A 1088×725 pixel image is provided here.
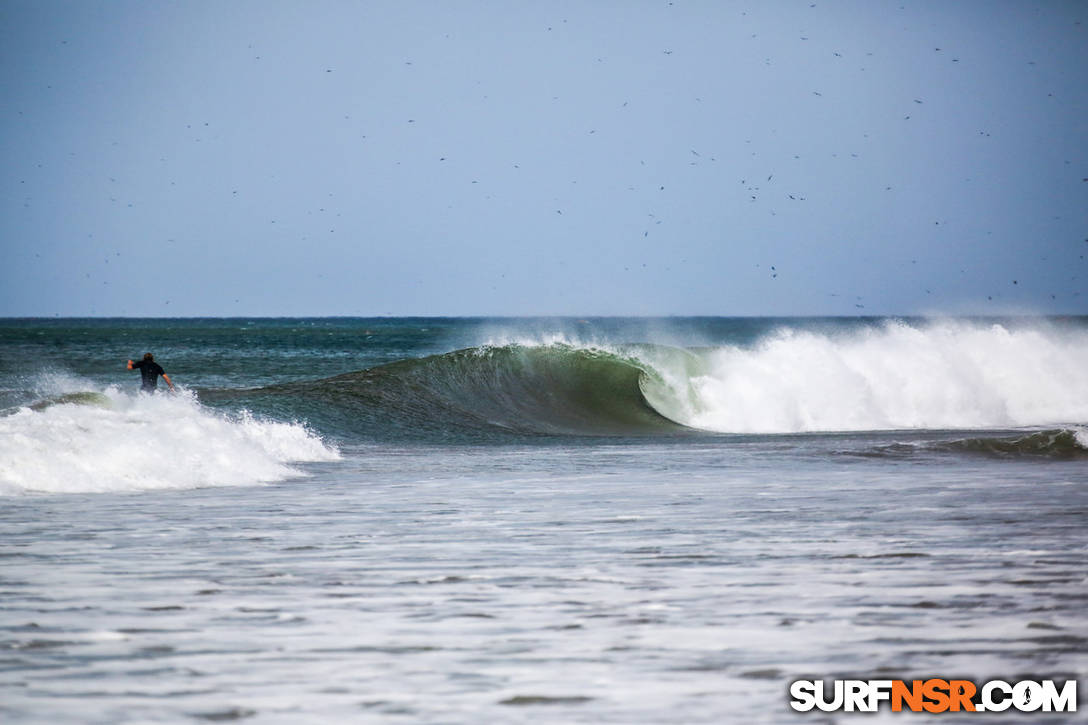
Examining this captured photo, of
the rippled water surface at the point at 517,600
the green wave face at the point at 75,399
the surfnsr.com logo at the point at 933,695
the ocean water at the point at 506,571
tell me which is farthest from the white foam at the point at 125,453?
the surfnsr.com logo at the point at 933,695

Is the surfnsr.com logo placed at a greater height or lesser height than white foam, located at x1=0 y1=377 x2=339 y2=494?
lesser

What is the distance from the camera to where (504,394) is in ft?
89.7

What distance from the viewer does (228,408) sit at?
22.4m

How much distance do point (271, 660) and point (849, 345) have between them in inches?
1089

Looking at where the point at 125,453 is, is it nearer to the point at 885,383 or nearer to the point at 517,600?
the point at 517,600

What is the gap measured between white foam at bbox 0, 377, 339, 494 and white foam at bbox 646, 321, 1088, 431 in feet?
46.8

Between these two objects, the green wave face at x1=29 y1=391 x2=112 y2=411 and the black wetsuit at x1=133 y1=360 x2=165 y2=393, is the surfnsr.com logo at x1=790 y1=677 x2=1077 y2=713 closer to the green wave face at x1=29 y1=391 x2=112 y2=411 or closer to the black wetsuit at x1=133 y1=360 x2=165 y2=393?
the black wetsuit at x1=133 y1=360 x2=165 y2=393

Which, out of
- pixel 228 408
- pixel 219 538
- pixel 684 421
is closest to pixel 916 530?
pixel 219 538

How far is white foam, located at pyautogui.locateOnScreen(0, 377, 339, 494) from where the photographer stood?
12.2 m

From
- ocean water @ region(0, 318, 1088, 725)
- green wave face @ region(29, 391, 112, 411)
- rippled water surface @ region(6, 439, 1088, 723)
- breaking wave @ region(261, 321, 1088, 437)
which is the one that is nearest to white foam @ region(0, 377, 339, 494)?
ocean water @ region(0, 318, 1088, 725)

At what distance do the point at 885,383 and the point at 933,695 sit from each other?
82.8 ft

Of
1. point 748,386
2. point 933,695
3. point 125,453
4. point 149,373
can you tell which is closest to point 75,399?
point 149,373

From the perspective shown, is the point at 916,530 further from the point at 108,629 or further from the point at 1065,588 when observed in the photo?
the point at 108,629

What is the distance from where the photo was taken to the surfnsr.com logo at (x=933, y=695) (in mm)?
4438
